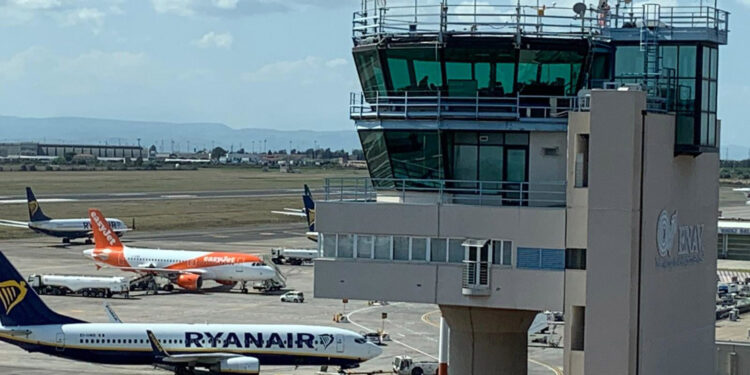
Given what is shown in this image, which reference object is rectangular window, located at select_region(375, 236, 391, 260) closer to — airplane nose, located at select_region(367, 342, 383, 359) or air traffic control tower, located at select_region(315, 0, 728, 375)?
air traffic control tower, located at select_region(315, 0, 728, 375)

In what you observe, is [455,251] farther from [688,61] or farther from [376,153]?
[688,61]

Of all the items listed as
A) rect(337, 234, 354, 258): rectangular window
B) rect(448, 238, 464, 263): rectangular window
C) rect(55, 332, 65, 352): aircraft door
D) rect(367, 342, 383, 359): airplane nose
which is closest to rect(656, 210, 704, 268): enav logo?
rect(448, 238, 464, 263): rectangular window

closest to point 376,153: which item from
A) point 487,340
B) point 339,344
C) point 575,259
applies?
point 487,340

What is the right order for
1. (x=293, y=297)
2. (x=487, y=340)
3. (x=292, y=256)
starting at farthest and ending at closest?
(x=292, y=256) < (x=293, y=297) < (x=487, y=340)

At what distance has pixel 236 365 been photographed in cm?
6675

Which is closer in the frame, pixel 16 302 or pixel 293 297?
pixel 16 302

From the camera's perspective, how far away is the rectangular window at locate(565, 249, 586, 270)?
2048cm

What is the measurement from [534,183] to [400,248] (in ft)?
8.15

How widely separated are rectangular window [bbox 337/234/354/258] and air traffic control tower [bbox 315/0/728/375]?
0.08ft

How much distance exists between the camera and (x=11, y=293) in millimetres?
67750

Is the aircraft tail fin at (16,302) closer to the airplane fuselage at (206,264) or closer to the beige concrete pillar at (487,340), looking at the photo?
the airplane fuselage at (206,264)

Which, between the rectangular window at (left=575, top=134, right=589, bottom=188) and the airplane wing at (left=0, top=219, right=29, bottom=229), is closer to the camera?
the rectangular window at (left=575, top=134, right=589, bottom=188)

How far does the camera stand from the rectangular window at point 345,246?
21.4 meters

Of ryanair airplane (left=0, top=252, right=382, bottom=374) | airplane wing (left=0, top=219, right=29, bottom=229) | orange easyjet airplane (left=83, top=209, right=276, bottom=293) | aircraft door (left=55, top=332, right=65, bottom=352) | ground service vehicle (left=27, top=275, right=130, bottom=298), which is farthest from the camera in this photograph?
airplane wing (left=0, top=219, right=29, bottom=229)
